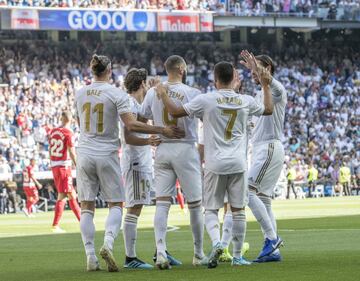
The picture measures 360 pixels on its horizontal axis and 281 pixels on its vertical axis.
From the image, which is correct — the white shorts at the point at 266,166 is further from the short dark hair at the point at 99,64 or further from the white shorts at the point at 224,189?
the short dark hair at the point at 99,64

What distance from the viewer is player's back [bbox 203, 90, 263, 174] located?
1336 centimetres

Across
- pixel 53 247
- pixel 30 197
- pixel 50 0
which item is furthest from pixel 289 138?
pixel 53 247

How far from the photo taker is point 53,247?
739 inches

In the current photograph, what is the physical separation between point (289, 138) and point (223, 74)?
40.8 meters

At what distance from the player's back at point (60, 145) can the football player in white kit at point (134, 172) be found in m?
9.43

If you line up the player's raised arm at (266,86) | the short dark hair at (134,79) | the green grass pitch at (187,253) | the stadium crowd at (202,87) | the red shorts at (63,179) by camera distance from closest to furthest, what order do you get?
the green grass pitch at (187,253)
the player's raised arm at (266,86)
the short dark hair at (134,79)
the red shorts at (63,179)
the stadium crowd at (202,87)

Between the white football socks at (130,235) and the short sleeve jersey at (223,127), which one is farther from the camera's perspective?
the white football socks at (130,235)

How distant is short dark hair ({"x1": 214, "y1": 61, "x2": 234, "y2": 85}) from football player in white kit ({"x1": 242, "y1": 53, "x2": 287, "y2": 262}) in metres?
1.03

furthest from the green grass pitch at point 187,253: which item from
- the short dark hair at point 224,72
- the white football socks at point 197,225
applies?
the short dark hair at point 224,72

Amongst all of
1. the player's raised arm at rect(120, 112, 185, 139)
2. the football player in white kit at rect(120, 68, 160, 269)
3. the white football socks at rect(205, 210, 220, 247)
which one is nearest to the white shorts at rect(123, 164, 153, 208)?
the football player in white kit at rect(120, 68, 160, 269)

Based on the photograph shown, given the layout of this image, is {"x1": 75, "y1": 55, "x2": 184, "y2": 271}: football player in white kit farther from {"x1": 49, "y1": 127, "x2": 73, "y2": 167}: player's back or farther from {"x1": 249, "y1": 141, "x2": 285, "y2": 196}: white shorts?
{"x1": 49, "y1": 127, "x2": 73, "y2": 167}: player's back

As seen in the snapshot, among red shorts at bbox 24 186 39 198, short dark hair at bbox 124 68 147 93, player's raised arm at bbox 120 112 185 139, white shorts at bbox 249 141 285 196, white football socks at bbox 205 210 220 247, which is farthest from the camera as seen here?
red shorts at bbox 24 186 39 198

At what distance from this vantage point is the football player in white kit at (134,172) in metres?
14.0

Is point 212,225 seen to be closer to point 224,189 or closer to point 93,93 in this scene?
point 224,189
